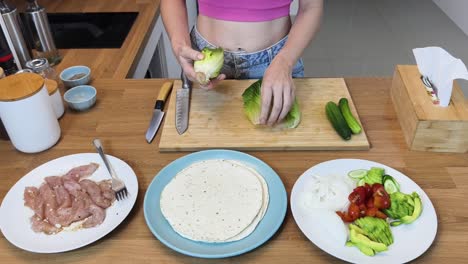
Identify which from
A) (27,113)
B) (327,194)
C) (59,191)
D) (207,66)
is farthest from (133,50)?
(327,194)

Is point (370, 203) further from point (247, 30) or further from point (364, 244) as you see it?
point (247, 30)

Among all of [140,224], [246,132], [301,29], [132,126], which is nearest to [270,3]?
[301,29]

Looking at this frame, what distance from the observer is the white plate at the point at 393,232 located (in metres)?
0.74

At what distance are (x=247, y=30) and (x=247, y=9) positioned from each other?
0.07m

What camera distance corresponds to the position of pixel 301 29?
1.27 meters

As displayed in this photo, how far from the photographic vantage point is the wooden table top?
786 millimetres

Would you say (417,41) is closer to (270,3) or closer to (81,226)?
(270,3)

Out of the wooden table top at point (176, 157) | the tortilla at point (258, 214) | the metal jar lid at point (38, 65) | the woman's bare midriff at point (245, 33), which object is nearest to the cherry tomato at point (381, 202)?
the wooden table top at point (176, 157)

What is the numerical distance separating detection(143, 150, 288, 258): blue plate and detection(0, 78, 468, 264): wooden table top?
0.02 metres

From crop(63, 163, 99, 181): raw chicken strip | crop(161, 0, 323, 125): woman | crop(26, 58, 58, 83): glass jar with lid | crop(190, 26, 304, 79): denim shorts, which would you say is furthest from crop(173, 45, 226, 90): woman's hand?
crop(26, 58, 58, 83): glass jar with lid

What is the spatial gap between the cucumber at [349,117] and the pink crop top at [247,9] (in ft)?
1.31

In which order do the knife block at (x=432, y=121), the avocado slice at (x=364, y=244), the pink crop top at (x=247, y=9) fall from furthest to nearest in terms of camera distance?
the pink crop top at (x=247, y=9)
the knife block at (x=432, y=121)
the avocado slice at (x=364, y=244)

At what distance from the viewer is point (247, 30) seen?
4.40ft

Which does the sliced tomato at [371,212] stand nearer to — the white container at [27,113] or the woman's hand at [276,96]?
the woman's hand at [276,96]
